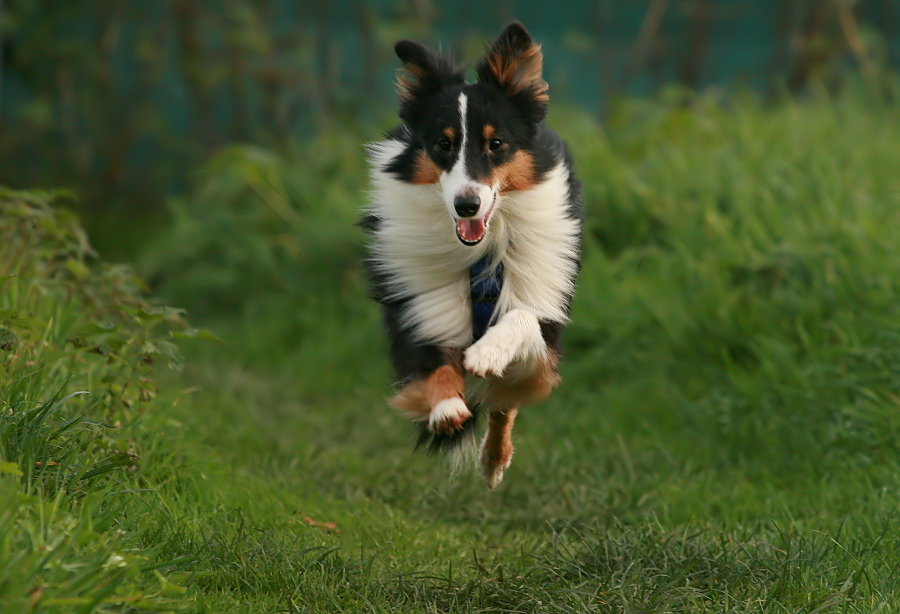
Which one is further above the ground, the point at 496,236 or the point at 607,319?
the point at 496,236

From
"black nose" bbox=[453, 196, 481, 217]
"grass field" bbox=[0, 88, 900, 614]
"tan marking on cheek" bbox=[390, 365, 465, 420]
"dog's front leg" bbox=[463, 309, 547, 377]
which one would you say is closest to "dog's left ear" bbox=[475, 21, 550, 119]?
"black nose" bbox=[453, 196, 481, 217]

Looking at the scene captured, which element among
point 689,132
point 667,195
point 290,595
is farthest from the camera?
point 689,132

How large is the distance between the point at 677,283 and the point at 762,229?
56cm

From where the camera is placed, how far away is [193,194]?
901 cm

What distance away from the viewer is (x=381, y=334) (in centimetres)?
698

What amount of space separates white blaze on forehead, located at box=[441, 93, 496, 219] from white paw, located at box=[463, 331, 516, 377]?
0.40 meters

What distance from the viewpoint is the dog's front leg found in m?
Result: 3.38

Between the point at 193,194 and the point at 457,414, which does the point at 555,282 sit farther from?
the point at 193,194

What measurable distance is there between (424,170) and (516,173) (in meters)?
0.31

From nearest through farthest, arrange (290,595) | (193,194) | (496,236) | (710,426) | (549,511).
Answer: (290,595) < (496,236) < (549,511) < (710,426) < (193,194)

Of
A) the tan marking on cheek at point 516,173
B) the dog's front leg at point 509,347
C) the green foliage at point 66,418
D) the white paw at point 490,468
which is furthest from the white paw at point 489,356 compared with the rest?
the green foliage at point 66,418

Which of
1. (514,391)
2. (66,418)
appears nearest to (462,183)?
(514,391)

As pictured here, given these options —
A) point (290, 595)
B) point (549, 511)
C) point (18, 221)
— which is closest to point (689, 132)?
point (549, 511)

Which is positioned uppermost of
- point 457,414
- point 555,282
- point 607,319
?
point 555,282
